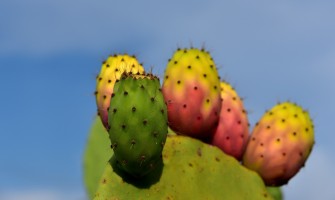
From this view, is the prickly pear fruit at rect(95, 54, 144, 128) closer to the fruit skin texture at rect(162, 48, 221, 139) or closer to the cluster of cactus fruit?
the cluster of cactus fruit

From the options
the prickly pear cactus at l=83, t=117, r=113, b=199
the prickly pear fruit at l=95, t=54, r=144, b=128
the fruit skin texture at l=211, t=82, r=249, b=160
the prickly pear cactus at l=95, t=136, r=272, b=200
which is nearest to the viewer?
the prickly pear cactus at l=95, t=136, r=272, b=200

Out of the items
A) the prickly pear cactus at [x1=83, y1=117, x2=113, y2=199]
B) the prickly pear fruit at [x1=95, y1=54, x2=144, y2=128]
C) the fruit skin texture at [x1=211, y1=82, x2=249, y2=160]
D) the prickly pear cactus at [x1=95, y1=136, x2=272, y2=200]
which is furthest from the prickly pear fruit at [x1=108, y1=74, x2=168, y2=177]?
the prickly pear cactus at [x1=83, y1=117, x2=113, y2=199]

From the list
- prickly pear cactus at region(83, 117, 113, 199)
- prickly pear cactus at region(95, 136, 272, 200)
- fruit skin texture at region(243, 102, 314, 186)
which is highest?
fruit skin texture at region(243, 102, 314, 186)

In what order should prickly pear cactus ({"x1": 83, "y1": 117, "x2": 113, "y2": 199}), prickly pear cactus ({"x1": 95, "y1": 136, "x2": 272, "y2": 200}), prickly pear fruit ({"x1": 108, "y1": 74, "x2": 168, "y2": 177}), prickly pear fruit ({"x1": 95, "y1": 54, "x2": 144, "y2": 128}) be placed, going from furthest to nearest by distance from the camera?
prickly pear cactus ({"x1": 83, "y1": 117, "x2": 113, "y2": 199}) → prickly pear fruit ({"x1": 95, "y1": 54, "x2": 144, "y2": 128}) → prickly pear cactus ({"x1": 95, "y1": 136, "x2": 272, "y2": 200}) → prickly pear fruit ({"x1": 108, "y1": 74, "x2": 168, "y2": 177})

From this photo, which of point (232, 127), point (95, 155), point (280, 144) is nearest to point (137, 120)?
point (232, 127)

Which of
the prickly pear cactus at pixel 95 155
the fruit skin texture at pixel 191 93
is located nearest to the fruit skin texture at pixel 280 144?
the fruit skin texture at pixel 191 93

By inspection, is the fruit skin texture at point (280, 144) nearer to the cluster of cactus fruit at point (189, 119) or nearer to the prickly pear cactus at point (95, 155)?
the cluster of cactus fruit at point (189, 119)
